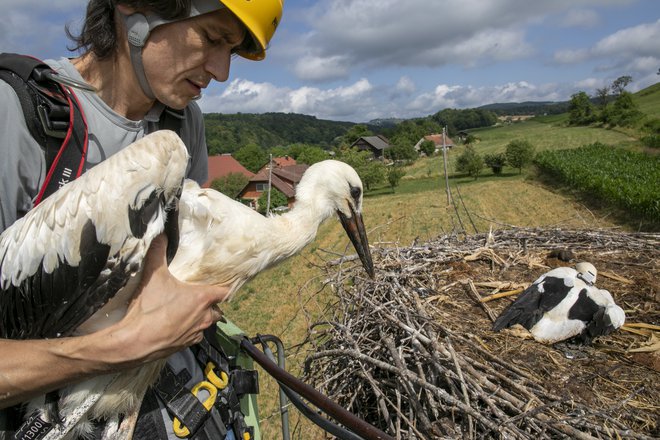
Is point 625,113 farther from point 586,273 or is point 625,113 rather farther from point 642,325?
point 642,325

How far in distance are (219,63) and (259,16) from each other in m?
0.24

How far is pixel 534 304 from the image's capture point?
3756 millimetres

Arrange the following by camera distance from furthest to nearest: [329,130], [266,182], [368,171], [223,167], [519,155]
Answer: [329,130] → [223,167] → [266,182] → [368,171] → [519,155]

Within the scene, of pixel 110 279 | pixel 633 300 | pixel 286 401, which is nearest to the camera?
pixel 110 279

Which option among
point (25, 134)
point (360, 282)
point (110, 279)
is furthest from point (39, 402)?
point (360, 282)

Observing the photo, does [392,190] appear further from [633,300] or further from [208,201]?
[208,201]

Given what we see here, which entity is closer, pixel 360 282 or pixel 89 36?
pixel 89 36

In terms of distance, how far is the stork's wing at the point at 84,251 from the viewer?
4.53ft

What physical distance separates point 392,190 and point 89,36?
3627 cm

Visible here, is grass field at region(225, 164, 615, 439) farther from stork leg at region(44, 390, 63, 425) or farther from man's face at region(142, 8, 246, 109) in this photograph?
stork leg at region(44, 390, 63, 425)

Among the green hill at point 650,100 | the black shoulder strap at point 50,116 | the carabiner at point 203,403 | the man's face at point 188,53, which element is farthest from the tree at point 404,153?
the black shoulder strap at point 50,116

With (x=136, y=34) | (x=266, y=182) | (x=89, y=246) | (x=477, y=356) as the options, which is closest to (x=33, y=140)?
(x=89, y=246)

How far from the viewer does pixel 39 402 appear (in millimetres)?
1438

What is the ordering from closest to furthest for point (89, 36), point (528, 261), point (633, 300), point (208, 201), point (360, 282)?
point (89, 36) < point (208, 201) < point (633, 300) < point (360, 282) < point (528, 261)
